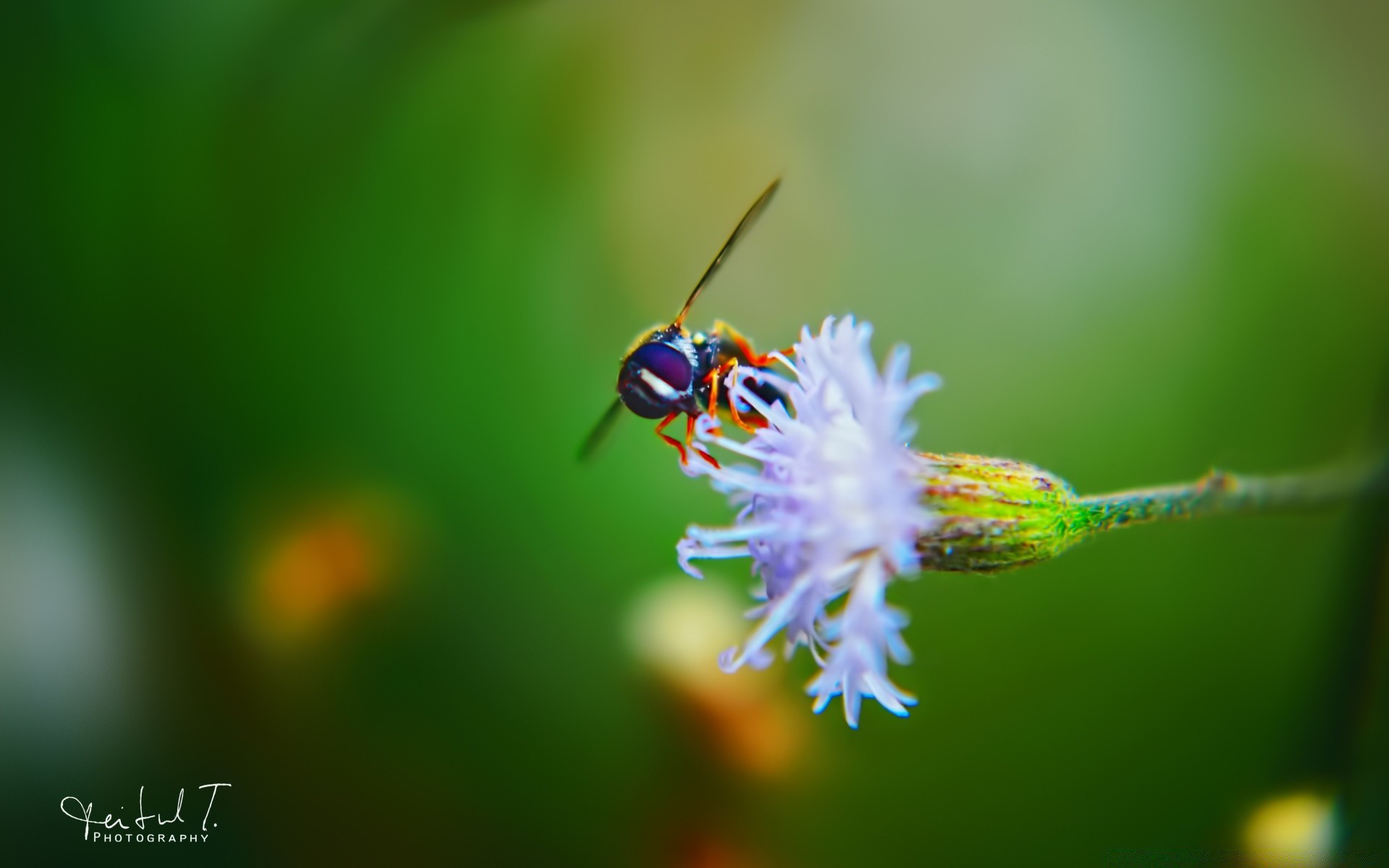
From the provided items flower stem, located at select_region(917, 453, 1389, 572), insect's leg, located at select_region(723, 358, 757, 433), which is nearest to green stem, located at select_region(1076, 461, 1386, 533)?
flower stem, located at select_region(917, 453, 1389, 572)

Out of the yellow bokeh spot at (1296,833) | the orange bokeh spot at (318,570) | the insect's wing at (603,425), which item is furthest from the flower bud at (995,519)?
the orange bokeh spot at (318,570)

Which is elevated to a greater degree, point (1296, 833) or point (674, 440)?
point (1296, 833)

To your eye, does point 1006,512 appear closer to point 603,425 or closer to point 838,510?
point 838,510

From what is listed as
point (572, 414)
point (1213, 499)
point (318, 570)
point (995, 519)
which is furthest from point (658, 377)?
point (318, 570)

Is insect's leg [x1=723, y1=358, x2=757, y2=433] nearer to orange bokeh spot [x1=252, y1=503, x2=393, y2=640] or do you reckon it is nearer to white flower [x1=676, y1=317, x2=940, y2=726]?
white flower [x1=676, y1=317, x2=940, y2=726]

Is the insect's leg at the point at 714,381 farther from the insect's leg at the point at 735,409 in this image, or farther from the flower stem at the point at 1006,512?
the flower stem at the point at 1006,512
